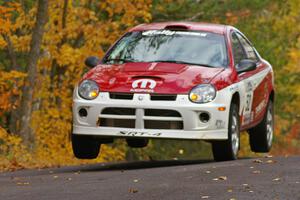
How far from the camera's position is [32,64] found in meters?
20.4

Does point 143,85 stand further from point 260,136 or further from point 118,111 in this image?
point 260,136

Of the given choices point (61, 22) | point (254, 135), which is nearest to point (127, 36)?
point (254, 135)

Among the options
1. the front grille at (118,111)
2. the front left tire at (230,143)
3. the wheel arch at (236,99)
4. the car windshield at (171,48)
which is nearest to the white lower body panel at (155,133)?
the front grille at (118,111)

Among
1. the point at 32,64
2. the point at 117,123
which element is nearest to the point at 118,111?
the point at 117,123

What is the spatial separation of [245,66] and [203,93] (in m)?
1.41

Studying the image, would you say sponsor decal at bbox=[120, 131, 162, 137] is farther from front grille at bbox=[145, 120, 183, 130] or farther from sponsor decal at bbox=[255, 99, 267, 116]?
sponsor decal at bbox=[255, 99, 267, 116]

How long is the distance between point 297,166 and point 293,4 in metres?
27.4

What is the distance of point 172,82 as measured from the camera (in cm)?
1299

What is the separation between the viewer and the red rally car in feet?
42.6

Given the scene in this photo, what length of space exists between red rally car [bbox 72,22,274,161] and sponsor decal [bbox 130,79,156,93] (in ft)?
0.04

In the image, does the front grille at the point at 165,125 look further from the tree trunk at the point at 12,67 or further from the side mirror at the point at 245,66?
the tree trunk at the point at 12,67

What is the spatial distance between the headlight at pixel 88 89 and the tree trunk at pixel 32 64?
666 centimetres

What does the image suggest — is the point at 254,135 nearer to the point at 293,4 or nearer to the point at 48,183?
the point at 48,183

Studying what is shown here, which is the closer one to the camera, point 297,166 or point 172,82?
point 297,166
